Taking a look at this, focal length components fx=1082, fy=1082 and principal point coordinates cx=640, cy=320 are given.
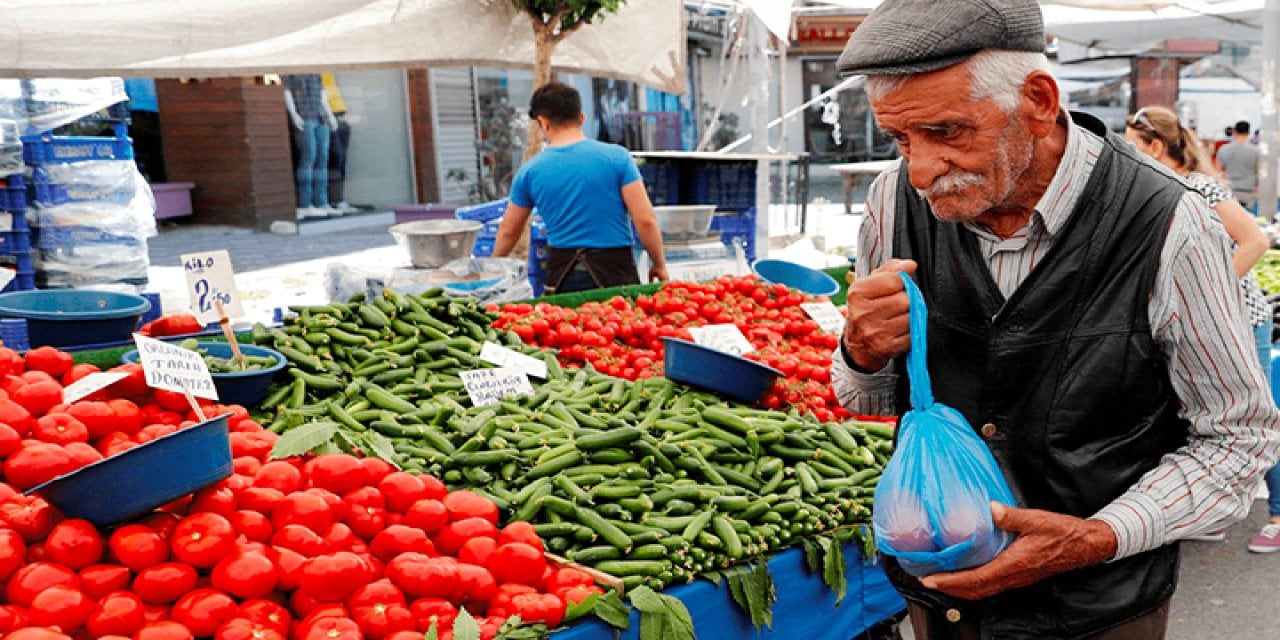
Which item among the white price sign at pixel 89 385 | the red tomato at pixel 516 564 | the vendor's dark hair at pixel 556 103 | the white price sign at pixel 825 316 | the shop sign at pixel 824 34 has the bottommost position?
the red tomato at pixel 516 564

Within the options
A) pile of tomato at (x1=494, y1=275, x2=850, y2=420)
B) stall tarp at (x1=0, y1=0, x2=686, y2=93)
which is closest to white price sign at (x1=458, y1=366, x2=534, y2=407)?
pile of tomato at (x1=494, y1=275, x2=850, y2=420)

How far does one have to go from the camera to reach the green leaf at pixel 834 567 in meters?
3.17

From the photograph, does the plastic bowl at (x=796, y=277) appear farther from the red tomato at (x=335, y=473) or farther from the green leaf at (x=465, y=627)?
the green leaf at (x=465, y=627)

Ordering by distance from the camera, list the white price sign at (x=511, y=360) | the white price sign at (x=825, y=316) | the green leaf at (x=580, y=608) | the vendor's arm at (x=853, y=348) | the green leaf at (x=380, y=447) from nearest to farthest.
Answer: the vendor's arm at (x=853, y=348) → the green leaf at (x=580, y=608) → the green leaf at (x=380, y=447) → the white price sign at (x=511, y=360) → the white price sign at (x=825, y=316)

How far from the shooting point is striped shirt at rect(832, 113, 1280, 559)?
165cm

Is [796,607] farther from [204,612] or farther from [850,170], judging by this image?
[850,170]

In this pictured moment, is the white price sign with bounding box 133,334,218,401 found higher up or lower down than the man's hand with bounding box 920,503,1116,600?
higher up

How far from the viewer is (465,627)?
2363 millimetres

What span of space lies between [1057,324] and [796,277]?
443 cm

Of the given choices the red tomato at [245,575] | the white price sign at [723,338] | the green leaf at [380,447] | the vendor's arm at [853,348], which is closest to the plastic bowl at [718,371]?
the white price sign at [723,338]

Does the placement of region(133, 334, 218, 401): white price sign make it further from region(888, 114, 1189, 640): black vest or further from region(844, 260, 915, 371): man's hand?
region(888, 114, 1189, 640): black vest

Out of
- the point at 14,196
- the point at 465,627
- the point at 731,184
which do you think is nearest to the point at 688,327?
the point at 465,627

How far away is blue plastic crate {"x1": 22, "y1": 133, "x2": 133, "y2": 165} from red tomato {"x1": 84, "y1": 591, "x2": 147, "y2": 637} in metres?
5.98

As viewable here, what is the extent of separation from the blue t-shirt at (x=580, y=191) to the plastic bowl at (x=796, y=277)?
0.92 meters
